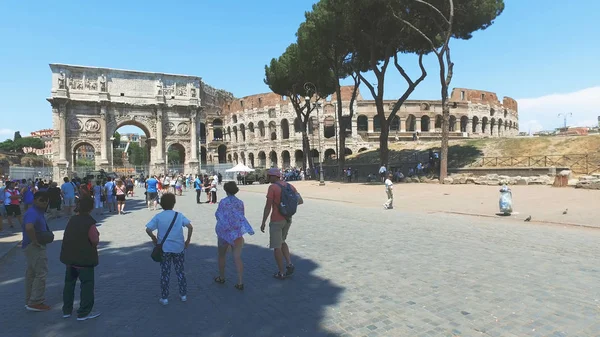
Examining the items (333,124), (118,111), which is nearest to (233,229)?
(118,111)

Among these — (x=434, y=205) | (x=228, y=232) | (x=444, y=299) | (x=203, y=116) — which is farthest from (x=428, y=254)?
(x=203, y=116)

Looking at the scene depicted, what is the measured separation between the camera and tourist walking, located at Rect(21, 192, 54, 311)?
163 inches

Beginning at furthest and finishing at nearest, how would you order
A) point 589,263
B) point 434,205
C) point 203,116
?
point 203,116 → point 434,205 → point 589,263

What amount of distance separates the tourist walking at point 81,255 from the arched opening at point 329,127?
1904 inches

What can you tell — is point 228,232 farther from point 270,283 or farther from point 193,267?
point 193,267

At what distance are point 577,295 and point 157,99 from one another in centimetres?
4678

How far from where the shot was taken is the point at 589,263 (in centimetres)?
550

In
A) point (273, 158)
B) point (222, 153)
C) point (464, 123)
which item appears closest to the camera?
point (464, 123)

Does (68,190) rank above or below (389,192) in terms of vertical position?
above

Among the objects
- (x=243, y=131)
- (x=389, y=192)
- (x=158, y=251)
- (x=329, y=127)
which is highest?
(x=243, y=131)

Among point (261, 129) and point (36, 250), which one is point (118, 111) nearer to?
point (261, 129)

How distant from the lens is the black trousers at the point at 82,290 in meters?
3.87

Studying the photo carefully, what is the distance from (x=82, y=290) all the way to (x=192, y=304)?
1104 millimetres

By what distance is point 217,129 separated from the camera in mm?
66188
